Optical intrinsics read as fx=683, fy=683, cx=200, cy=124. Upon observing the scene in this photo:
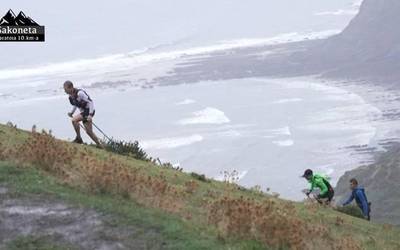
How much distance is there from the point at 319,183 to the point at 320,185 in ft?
0.40

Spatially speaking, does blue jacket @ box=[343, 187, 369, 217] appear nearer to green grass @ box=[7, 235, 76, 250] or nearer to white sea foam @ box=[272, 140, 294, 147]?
green grass @ box=[7, 235, 76, 250]

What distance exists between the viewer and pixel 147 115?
152 m

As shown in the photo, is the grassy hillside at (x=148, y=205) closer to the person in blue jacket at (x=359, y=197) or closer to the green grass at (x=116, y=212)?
the green grass at (x=116, y=212)

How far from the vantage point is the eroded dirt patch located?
8688 millimetres

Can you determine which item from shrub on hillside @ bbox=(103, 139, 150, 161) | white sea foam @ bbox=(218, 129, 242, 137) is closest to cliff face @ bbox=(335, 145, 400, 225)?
white sea foam @ bbox=(218, 129, 242, 137)

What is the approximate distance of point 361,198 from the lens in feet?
64.1

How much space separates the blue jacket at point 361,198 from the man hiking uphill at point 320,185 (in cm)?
58

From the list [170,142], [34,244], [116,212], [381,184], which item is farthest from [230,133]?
[34,244]

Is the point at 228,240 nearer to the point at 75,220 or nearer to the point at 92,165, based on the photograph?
the point at 75,220

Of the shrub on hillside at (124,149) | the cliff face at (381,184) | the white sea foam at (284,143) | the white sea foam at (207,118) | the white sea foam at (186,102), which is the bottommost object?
the cliff face at (381,184)

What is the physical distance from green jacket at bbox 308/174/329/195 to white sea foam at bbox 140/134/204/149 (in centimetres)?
9805

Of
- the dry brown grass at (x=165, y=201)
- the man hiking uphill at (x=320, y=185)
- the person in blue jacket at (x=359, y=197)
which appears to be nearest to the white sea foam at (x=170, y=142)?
the person in blue jacket at (x=359, y=197)

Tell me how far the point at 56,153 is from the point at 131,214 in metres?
2.54

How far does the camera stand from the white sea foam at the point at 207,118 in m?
140
